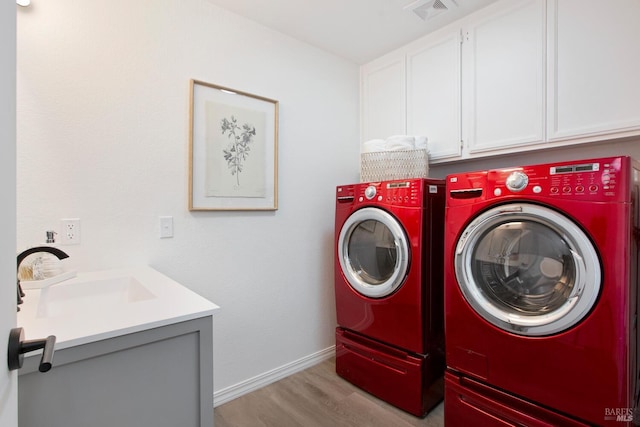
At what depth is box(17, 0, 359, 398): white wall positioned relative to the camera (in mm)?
1437

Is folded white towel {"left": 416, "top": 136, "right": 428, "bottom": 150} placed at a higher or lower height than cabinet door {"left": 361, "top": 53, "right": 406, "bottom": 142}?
lower

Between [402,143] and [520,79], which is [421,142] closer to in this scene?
[402,143]

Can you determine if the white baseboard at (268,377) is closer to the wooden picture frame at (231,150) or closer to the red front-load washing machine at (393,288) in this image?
the red front-load washing machine at (393,288)

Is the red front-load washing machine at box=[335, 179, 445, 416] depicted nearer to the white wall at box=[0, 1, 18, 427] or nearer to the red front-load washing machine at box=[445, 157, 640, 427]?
the red front-load washing machine at box=[445, 157, 640, 427]

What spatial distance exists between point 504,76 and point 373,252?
4.26 ft

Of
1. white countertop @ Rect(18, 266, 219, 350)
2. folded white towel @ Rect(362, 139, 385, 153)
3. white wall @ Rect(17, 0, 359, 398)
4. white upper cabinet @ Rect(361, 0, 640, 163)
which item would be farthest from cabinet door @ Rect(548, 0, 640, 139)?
white countertop @ Rect(18, 266, 219, 350)

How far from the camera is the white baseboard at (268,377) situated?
6.34 ft

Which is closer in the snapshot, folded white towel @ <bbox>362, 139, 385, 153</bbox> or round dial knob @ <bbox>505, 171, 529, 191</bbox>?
round dial knob @ <bbox>505, 171, 529, 191</bbox>

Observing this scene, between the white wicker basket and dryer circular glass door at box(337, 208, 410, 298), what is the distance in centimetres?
33

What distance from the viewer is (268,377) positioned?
7.03 feet

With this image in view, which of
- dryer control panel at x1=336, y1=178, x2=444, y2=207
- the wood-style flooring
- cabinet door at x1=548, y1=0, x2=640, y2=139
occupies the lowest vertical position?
the wood-style flooring

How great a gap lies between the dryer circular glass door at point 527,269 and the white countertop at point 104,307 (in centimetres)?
118

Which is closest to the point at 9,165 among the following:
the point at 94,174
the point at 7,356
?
the point at 7,356

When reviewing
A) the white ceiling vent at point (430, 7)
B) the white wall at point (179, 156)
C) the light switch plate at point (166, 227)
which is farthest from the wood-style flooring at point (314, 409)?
the white ceiling vent at point (430, 7)
